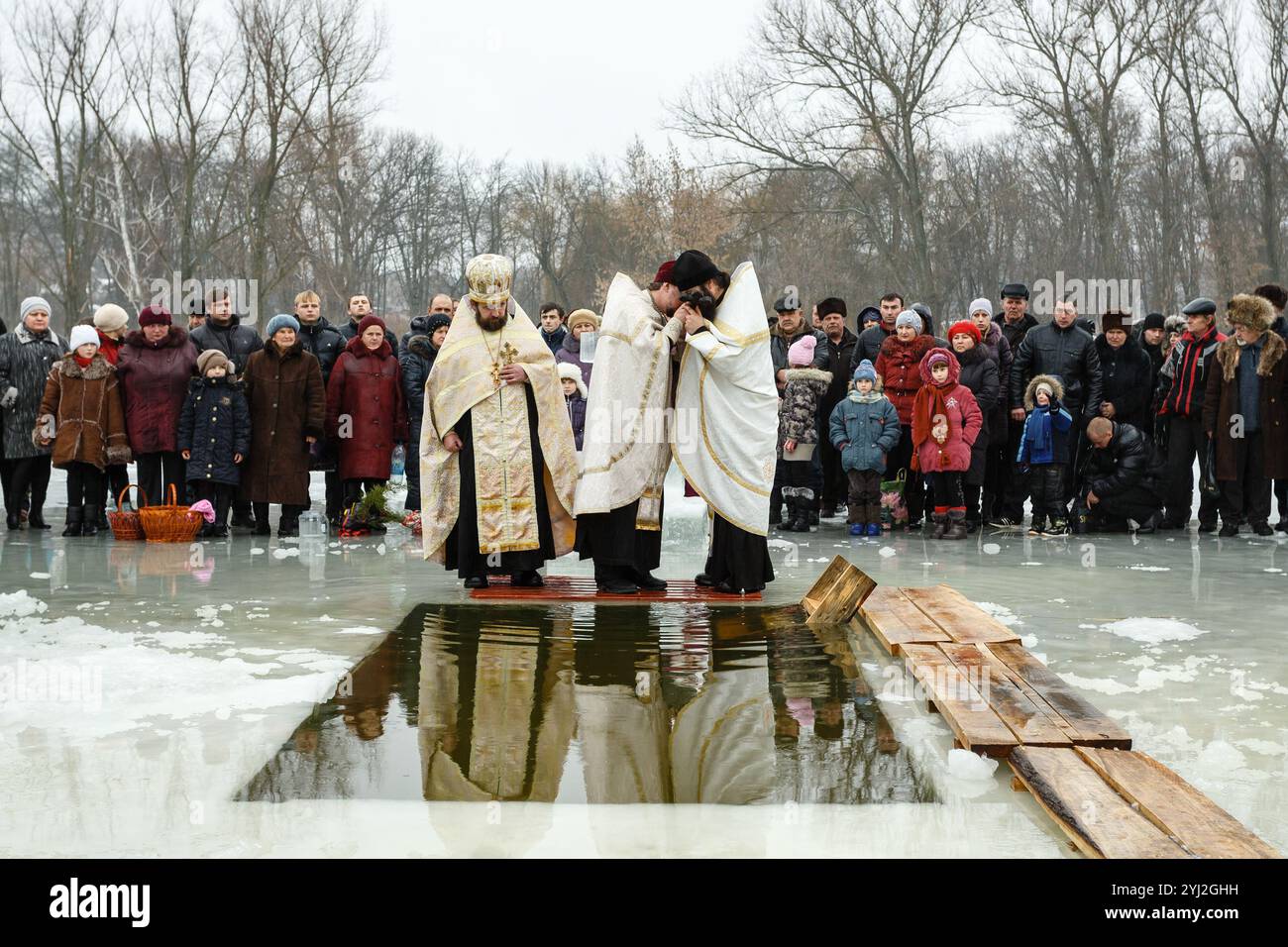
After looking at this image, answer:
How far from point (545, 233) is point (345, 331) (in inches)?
1294

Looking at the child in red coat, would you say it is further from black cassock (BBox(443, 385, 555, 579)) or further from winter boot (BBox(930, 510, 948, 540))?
black cassock (BBox(443, 385, 555, 579))

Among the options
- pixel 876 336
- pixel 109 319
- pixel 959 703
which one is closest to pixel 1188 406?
pixel 876 336

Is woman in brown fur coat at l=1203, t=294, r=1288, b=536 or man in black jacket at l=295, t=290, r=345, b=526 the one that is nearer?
woman in brown fur coat at l=1203, t=294, r=1288, b=536

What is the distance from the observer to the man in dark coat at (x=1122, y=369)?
11.8 metres

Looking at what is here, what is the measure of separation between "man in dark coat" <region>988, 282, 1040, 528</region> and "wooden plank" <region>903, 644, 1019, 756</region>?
6.10 m

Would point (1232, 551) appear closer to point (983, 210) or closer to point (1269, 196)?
point (1269, 196)

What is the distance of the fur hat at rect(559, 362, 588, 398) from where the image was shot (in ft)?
36.5

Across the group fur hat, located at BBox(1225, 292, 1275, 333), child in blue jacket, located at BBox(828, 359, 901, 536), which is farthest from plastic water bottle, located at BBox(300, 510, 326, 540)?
fur hat, located at BBox(1225, 292, 1275, 333)

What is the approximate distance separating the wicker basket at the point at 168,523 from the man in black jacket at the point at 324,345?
127 cm

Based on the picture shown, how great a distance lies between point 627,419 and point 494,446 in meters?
0.88

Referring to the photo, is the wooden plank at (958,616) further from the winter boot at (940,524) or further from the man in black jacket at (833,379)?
the man in black jacket at (833,379)

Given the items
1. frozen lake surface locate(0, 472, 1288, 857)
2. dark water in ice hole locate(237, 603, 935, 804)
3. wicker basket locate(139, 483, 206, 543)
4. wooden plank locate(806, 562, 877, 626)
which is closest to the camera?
frozen lake surface locate(0, 472, 1288, 857)
